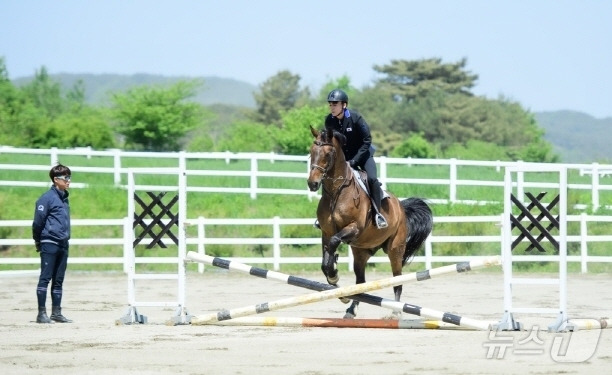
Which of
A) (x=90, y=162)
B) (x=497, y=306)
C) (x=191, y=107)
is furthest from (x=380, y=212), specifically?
(x=191, y=107)

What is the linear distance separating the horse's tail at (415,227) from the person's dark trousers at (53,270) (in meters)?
4.30

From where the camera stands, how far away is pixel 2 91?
7050 centimetres

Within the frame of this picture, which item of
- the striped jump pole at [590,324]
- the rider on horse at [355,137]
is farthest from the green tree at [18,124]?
the striped jump pole at [590,324]

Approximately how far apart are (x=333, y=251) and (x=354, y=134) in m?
1.47

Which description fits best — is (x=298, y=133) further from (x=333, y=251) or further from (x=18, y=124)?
(x=333, y=251)

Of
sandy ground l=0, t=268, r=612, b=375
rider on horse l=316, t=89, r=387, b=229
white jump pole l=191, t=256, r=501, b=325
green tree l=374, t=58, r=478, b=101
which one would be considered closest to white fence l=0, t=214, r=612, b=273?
sandy ground l=0, t=268, r=612, b=375

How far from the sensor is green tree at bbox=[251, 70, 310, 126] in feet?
371

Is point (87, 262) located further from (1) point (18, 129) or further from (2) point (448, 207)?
(1) point (18, 129)

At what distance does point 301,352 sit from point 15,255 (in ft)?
61.5

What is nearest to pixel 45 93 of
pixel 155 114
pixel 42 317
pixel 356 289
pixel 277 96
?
pixel 277 96

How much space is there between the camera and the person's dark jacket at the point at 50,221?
13523mm

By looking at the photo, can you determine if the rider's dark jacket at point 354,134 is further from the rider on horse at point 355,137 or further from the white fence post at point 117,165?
the white fence post at point 117,165

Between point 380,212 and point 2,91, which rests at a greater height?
point 2,91

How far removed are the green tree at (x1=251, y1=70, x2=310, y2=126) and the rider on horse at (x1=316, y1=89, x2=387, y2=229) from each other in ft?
315
